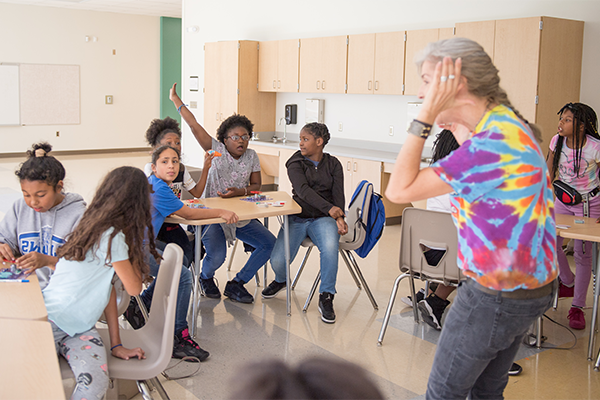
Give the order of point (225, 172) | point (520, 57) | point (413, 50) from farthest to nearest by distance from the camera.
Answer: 1. point (413, 50)
2. point (520, 57)
3. point (225, 172)

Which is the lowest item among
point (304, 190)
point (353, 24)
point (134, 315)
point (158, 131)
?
point (134, 315)

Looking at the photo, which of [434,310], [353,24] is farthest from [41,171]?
[353,24]

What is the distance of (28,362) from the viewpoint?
1.51 metres

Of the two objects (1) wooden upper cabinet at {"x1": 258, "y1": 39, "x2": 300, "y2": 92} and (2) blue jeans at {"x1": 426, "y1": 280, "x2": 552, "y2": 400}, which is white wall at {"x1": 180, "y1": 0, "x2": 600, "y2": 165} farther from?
(2) blue jeans at {"x1": 426, "y1": 280, "x2": 552, "y2": 400}

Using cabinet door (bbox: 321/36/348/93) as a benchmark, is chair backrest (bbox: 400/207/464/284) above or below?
below

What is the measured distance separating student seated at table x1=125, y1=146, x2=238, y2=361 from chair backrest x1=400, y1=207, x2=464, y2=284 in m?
1.00

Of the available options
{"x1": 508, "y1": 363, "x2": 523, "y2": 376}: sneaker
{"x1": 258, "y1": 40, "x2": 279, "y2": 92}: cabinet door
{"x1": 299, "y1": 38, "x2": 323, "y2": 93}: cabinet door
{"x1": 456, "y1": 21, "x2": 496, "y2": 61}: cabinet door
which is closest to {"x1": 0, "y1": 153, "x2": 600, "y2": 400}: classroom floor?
{"x1": 508, "y1": 363, "x2": 523, "y2": 376}: sneaker

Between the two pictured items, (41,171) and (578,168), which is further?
(578,168)

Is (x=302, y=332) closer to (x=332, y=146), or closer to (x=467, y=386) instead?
(x=467, y=386)

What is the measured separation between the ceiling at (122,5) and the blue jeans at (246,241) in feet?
26.5

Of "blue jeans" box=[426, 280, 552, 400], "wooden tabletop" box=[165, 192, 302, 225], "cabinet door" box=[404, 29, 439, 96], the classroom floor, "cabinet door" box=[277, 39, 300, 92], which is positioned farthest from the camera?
"cabinet door" box=[277, 39, 300, 92]

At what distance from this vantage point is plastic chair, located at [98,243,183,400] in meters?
2.01

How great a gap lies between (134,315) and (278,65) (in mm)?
5513

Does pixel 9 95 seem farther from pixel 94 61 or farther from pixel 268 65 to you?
pixel 268 65
